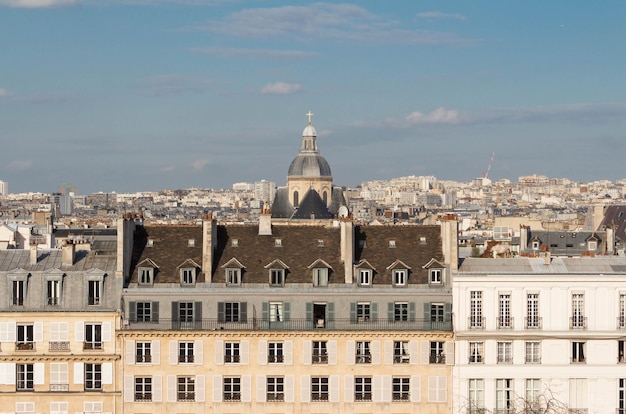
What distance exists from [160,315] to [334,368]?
781 cm

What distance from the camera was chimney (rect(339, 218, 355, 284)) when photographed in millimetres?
66312

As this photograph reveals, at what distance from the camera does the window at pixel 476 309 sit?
213ft

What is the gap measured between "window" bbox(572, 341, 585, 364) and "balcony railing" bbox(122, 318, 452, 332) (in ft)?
17.7

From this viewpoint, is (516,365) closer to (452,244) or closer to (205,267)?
(452,244)

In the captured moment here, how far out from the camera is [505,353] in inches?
2544

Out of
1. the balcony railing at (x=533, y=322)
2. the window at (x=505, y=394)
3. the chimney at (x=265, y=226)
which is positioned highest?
the chimney at (x=265, y=226)

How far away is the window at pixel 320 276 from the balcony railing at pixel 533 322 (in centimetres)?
879

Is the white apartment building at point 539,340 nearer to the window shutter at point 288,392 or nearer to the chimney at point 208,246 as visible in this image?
the window shutter at point 288,392

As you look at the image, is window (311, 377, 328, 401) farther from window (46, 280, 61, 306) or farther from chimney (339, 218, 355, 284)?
window (46, 280, 61, 306)

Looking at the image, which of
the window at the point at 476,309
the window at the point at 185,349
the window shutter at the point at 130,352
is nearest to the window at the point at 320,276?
the window at the point at 185,349

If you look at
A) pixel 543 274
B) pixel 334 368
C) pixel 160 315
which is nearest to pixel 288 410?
pixel 334 368

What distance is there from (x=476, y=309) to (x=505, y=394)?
150 inches

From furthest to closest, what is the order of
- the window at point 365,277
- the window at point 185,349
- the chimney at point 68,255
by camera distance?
1. the chimney at point 68,255
2. the window at point 365,277
3. the window at point 185,349

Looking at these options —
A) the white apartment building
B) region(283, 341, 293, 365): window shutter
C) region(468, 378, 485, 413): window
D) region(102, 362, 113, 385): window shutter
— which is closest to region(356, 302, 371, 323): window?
region(283, 341, 293, 365): window shutter
